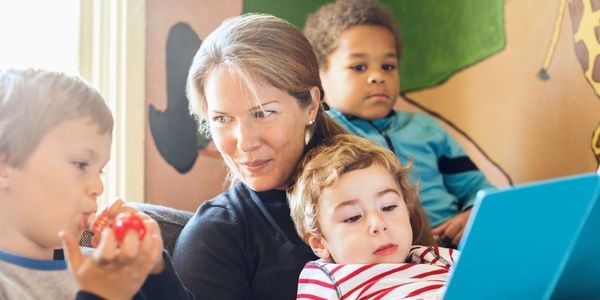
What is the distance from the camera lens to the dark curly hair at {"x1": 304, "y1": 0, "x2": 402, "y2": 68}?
246 centimetres

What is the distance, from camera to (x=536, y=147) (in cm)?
241

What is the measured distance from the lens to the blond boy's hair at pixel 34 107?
1086 millimetres

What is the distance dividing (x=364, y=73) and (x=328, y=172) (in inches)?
40.5

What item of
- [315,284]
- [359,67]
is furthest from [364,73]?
[315,284]

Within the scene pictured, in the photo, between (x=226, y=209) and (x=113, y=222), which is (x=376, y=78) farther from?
(x=113, y=222)

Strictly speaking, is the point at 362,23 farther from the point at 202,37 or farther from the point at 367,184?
the point at 367,184

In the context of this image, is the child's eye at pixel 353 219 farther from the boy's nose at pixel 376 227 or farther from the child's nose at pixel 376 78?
the child's nose at pixel 376 78

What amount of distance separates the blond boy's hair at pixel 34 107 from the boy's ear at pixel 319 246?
475 millimetres

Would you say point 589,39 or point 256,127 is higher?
point 589,39

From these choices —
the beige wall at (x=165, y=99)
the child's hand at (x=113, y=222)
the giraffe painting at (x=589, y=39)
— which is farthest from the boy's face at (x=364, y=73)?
the child's hand at (x=113, y=222)

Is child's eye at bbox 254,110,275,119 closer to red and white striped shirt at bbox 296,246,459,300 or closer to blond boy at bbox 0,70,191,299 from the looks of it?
red and white striped shirt at bbox 296,246,459,300

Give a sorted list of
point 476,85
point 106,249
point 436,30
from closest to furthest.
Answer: point 106,249
point 476,85
point 436,30

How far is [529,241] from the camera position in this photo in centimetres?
100

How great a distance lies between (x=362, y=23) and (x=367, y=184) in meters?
1.14
